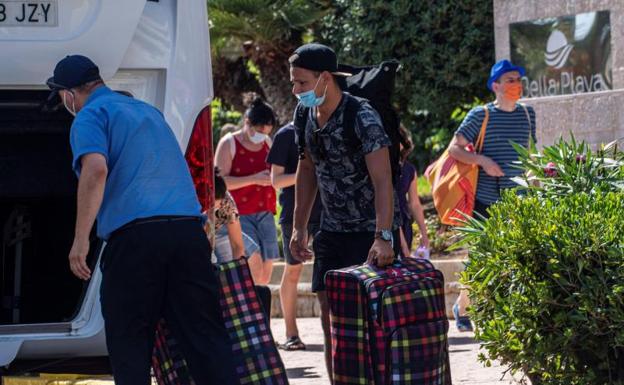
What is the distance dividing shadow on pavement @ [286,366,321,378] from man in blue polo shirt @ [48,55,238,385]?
2545mm

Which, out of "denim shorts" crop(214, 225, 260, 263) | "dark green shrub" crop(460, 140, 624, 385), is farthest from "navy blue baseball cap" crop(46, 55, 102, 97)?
"denim shorts" crop(214, 225, 260, 263)

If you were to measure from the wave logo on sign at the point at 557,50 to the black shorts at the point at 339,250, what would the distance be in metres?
6.15

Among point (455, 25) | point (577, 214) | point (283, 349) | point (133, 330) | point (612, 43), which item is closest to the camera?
point (133, 330)

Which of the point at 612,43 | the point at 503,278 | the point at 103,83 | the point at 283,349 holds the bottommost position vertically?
the point at 283,349

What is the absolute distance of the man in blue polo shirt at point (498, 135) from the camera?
858 cm

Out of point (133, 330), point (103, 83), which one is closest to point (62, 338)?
point (133, 330)

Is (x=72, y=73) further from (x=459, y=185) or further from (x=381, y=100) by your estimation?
(x=459, y=185)

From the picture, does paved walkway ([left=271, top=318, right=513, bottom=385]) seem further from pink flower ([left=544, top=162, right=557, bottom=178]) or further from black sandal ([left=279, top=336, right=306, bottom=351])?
pink flower ([left=544, top=162, right=557, bottom=178])

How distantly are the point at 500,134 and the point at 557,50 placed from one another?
364 centimetres

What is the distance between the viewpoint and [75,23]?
5.98 meters

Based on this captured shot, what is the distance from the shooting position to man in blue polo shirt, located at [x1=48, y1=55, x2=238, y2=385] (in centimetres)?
536

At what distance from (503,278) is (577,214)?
17.4 inches

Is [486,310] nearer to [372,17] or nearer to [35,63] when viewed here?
Answer: [35,63]

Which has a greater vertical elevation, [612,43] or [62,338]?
[612,43]
